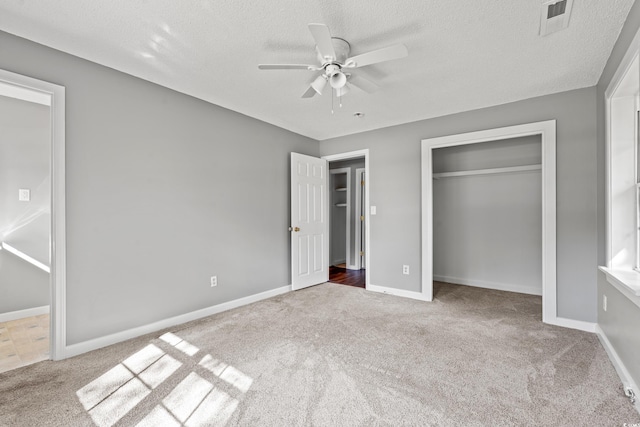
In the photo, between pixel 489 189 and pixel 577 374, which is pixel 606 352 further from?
pixel 489 189

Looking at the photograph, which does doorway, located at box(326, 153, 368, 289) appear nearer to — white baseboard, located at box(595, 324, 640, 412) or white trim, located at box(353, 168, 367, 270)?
white trim, located at box(353, 168, 367, 270)

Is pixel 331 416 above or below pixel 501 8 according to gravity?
below

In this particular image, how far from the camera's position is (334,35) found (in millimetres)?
2031

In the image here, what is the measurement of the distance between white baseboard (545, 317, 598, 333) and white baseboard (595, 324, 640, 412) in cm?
14

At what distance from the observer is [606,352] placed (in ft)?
7.63

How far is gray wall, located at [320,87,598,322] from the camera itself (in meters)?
2.81

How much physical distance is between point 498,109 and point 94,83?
403 centimetres

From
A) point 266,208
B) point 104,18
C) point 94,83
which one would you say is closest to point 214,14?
point 104,18

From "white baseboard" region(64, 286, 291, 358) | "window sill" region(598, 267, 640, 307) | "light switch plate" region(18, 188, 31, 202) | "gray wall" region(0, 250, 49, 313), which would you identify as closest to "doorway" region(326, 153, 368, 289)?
"white baseboard" region(64, 286, 291, 358)

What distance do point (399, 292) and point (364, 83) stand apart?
8.98ft

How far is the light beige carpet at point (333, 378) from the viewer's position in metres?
1.62

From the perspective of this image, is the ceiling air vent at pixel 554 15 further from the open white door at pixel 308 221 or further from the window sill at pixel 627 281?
the open white door at pixel 308 221

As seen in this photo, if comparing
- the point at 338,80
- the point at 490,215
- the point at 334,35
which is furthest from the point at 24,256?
the point at 490,215

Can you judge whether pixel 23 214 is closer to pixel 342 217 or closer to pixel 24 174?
pixel 24 174
